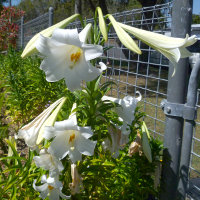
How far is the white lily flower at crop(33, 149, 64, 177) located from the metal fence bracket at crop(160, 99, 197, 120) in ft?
2.34

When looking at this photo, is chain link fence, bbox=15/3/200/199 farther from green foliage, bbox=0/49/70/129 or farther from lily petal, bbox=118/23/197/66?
green foliage, bbox=0/49/70/129

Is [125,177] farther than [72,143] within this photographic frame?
Yes

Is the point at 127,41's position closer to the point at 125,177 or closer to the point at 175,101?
the point at 175,101

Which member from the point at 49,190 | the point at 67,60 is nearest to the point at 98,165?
the point at 49,190

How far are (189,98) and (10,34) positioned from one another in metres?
10.9

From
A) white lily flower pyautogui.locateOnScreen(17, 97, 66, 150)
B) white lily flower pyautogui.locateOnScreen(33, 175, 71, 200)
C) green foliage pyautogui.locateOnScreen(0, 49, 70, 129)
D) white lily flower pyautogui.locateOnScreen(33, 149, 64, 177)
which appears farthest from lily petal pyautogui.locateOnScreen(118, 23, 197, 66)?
green foliage pyautogui.locateOnScreen(0, 49, 70, 129)

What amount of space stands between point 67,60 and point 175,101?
2.38 ft

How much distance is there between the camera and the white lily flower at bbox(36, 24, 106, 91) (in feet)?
2.58

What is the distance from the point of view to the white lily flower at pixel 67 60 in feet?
2.58

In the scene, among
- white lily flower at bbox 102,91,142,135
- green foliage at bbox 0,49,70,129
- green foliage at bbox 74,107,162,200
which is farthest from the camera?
green foliage at bbox 0,49,70,129

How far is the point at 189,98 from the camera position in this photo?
1.29m

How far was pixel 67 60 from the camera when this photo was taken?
93 cm

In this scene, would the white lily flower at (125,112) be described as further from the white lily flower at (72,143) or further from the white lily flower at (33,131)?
the white lily flower at (33,131)

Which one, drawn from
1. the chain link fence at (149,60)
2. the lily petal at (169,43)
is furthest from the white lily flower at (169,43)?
the chain link fence at (149,60)
